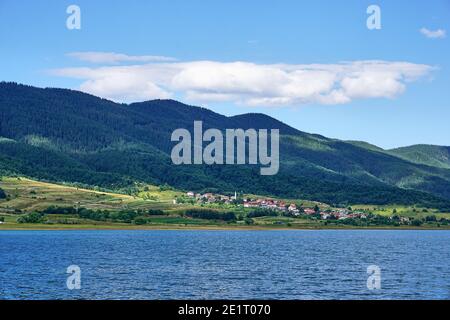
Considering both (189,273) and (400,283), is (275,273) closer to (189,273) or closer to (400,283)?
(189,273)

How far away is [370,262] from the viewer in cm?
14212

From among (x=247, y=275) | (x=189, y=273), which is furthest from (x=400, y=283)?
(x=189, y=273)

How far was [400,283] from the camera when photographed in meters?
98.4

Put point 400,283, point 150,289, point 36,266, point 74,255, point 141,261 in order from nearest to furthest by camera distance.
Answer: point 150,289 < point 400,283 < point 36,266 < point 141,261 < point 74,255

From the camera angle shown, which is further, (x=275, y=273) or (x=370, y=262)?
(x=370, y=262)
